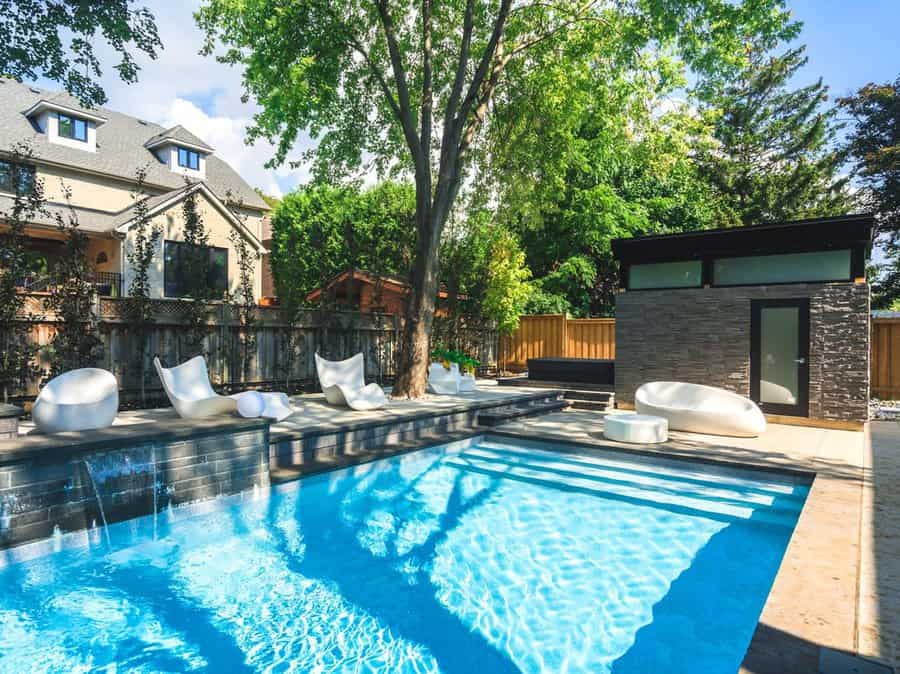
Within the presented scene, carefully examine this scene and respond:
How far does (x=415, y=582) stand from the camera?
3.62 metres

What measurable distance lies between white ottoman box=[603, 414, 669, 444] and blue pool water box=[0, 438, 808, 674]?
47.4 inches

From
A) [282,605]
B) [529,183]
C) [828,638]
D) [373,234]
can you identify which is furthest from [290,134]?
[373,234]

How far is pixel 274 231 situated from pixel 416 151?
1795 centimetres

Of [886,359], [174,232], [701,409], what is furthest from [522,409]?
[174,232]

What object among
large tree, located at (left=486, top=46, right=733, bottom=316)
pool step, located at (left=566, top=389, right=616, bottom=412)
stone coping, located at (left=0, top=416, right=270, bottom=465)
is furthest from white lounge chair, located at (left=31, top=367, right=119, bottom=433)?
large tree, located at (left=486, top=46, right=733, bottom=316)

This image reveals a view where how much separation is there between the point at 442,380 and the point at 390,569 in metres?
6.57

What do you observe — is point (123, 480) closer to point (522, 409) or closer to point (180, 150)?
point (522, 409)

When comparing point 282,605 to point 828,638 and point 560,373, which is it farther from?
point 560,373

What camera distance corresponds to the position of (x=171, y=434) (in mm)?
4551

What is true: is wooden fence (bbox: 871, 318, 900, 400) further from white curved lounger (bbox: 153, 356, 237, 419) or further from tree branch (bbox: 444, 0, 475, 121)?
white curved lounger (bbox: 153, 356, 237, 419)

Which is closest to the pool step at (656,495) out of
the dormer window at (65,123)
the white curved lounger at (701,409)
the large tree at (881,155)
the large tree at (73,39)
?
the white curved lounger at (701,409)

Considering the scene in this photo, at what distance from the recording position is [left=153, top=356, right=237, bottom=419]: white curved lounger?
5820 mm

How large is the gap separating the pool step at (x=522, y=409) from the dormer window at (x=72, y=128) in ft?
55.7

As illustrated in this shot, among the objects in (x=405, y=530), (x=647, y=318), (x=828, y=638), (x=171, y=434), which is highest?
(x=647, y=318)
